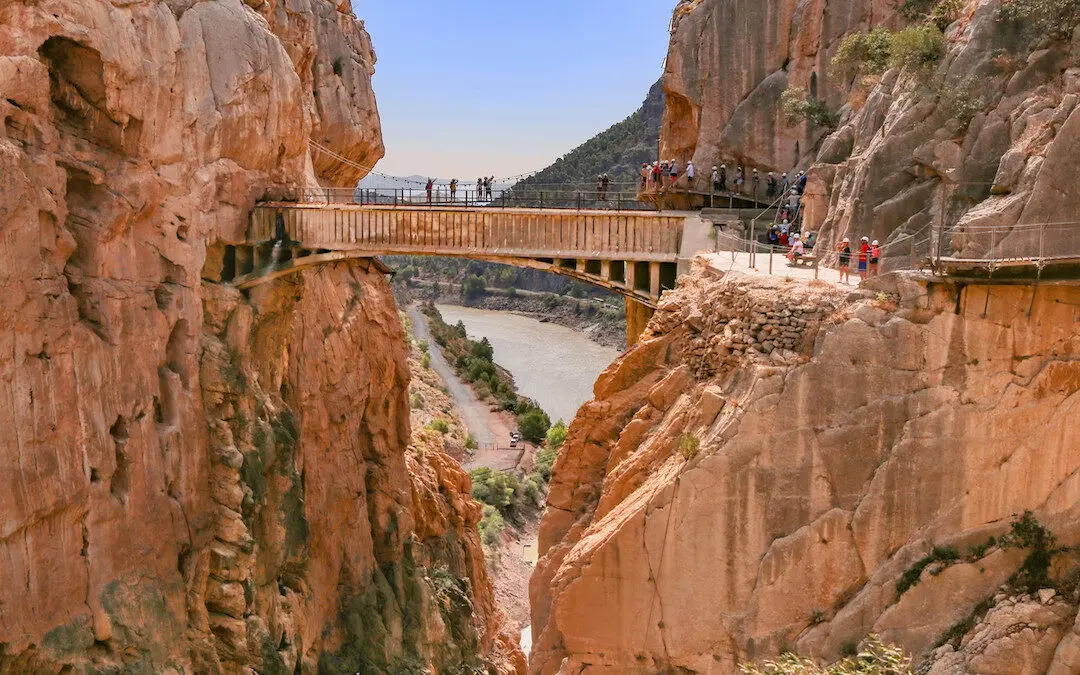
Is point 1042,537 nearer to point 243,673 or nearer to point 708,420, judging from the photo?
point 708,420

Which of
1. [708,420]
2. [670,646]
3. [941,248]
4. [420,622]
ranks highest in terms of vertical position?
[941,248]

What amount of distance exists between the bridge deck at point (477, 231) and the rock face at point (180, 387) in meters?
1.61

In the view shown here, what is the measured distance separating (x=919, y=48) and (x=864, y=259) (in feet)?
11.3

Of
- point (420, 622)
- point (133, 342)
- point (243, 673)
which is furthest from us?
point (420, 622)

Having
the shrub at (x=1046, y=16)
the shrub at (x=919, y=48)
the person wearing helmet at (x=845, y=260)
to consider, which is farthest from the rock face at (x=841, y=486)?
the shrub at (x=919, y=48)

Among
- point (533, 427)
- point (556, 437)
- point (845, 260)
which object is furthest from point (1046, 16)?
point (533, 427)

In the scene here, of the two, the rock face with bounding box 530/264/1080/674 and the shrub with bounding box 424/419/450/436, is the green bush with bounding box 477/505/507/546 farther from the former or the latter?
the rock face with bounding box 530/264/1080/674

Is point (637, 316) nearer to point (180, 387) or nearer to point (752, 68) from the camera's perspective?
point (180, 387)

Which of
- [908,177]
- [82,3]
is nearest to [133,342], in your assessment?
[82,3]

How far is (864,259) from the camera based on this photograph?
1487 centimetres

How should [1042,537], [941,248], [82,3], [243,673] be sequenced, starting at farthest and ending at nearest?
[243,673], [82,3], [941,248], [1042,537]

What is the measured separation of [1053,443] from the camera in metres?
12.8

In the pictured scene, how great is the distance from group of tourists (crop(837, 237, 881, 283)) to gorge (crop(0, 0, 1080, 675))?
15.4 inches

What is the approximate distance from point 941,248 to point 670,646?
6.34m
